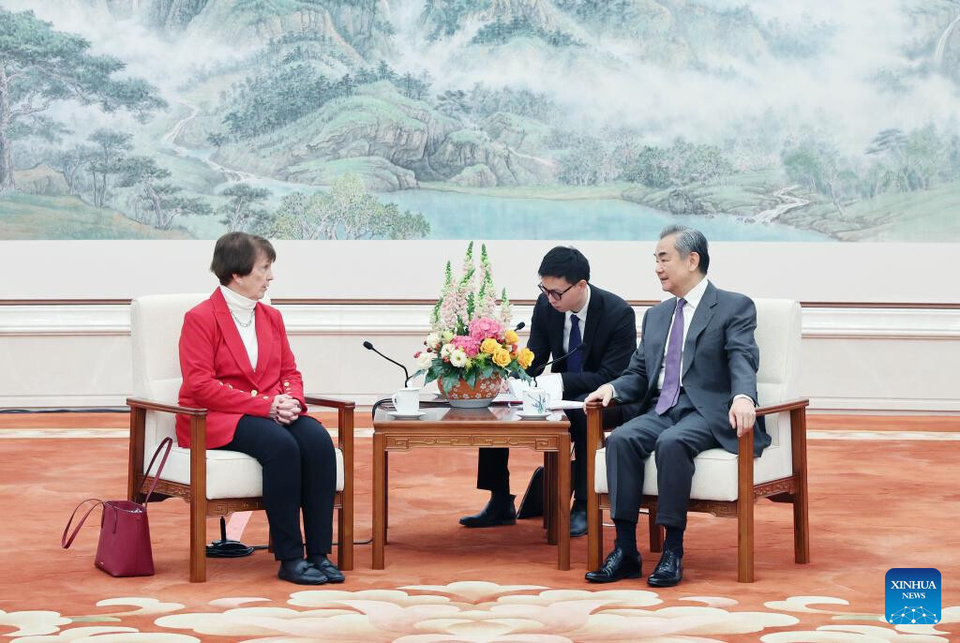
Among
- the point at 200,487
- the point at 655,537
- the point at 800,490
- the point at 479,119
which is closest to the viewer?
the point at 200,487

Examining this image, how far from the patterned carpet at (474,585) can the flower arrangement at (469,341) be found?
2.25 ft

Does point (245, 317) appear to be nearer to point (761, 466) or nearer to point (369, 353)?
point (761, 466)

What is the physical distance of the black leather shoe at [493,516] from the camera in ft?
17.4

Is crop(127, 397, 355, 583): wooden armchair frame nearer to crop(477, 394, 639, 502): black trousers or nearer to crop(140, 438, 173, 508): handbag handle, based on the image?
crop(140, 438, 173, 508): handbag handle

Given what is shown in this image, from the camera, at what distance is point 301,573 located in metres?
4.29

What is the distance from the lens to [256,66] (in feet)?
31.0

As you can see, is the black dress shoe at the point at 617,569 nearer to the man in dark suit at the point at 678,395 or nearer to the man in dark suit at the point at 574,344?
the man in dark suit at the point at 678,395

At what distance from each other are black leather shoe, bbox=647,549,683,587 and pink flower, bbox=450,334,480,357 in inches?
39.6

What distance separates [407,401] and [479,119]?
5234 mm

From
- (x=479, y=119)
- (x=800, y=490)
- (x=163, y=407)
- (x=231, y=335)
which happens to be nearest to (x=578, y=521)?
(x=800, y=490)

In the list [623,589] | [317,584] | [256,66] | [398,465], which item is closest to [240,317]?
[317,584]

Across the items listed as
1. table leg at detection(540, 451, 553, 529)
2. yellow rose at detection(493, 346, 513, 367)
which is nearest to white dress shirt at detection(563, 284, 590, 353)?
table leg at detection(540, 451, 553, 529)

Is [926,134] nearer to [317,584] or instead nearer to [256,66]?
[256,66]

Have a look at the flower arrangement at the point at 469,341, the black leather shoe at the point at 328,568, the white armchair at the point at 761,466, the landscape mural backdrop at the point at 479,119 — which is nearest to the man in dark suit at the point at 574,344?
the flower arrangement at the point at 469,341
